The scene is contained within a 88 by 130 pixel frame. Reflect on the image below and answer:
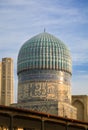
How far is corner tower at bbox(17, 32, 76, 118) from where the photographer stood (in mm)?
55719

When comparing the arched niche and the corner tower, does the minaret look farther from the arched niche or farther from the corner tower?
the corner tower

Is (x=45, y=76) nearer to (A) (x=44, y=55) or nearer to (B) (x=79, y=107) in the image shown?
(A) (x=44, y=55)

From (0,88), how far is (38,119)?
6685cm

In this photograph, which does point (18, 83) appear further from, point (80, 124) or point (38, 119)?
point (38, 119)

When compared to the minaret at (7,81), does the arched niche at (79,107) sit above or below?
below

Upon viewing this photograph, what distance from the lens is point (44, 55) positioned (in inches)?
2308

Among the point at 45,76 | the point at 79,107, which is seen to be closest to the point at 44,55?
the point at 45,76

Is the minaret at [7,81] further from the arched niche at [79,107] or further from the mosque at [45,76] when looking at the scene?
the mosque at [45,76]

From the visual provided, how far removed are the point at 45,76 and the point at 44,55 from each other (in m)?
3.07

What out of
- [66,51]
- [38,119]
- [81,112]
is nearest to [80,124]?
[38,119]

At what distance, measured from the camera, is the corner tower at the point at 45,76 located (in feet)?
183

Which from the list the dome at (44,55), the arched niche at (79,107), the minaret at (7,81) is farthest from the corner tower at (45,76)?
the minaret at (7,81)

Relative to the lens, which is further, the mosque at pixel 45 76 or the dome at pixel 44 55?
the dome at pixel 44 55

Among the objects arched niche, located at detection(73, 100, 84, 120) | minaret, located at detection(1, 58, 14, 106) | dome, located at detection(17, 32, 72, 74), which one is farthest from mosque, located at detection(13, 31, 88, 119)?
minaret, located at detection(1, 58, 14, 106)
